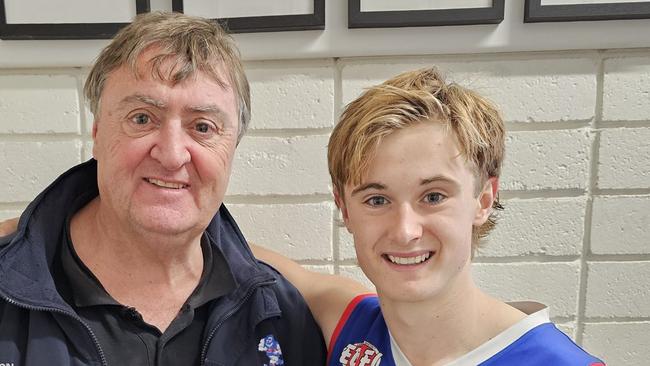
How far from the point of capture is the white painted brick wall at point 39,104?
4.92 ft

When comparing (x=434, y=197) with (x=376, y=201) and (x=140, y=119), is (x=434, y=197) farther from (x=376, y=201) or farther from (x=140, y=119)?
(x=140, y=119)

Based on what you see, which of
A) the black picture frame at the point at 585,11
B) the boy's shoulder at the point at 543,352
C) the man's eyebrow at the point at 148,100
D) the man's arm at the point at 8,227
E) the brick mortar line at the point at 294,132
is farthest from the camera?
the brick mortar line at the point at 294,132

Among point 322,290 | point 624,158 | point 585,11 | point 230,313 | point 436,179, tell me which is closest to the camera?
point 436,179

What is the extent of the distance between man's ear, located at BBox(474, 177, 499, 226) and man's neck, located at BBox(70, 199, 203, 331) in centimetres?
56

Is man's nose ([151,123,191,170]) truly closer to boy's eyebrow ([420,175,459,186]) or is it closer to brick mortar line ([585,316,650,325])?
boy's eyebrow ([420,175,459,186])

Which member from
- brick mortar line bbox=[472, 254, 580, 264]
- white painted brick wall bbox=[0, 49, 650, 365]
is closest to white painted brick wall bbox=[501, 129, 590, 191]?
white painted brick wall bbox=[0, 49, 650, 365]

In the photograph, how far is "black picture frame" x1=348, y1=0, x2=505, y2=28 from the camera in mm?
1412

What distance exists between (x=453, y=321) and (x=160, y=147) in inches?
24.3

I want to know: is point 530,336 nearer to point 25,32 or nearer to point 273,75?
point 273,75

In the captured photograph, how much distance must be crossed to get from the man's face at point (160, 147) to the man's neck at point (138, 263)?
6cm

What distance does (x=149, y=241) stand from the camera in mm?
1079

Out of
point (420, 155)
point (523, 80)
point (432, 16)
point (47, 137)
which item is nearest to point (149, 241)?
point (420, 155)

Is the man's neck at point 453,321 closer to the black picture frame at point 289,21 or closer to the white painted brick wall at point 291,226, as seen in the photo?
the white painted brick wall at point 291,226

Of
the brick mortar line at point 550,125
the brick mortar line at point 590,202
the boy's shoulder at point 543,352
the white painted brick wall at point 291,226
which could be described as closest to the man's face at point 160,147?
the white painted brick wall at point 291,226
